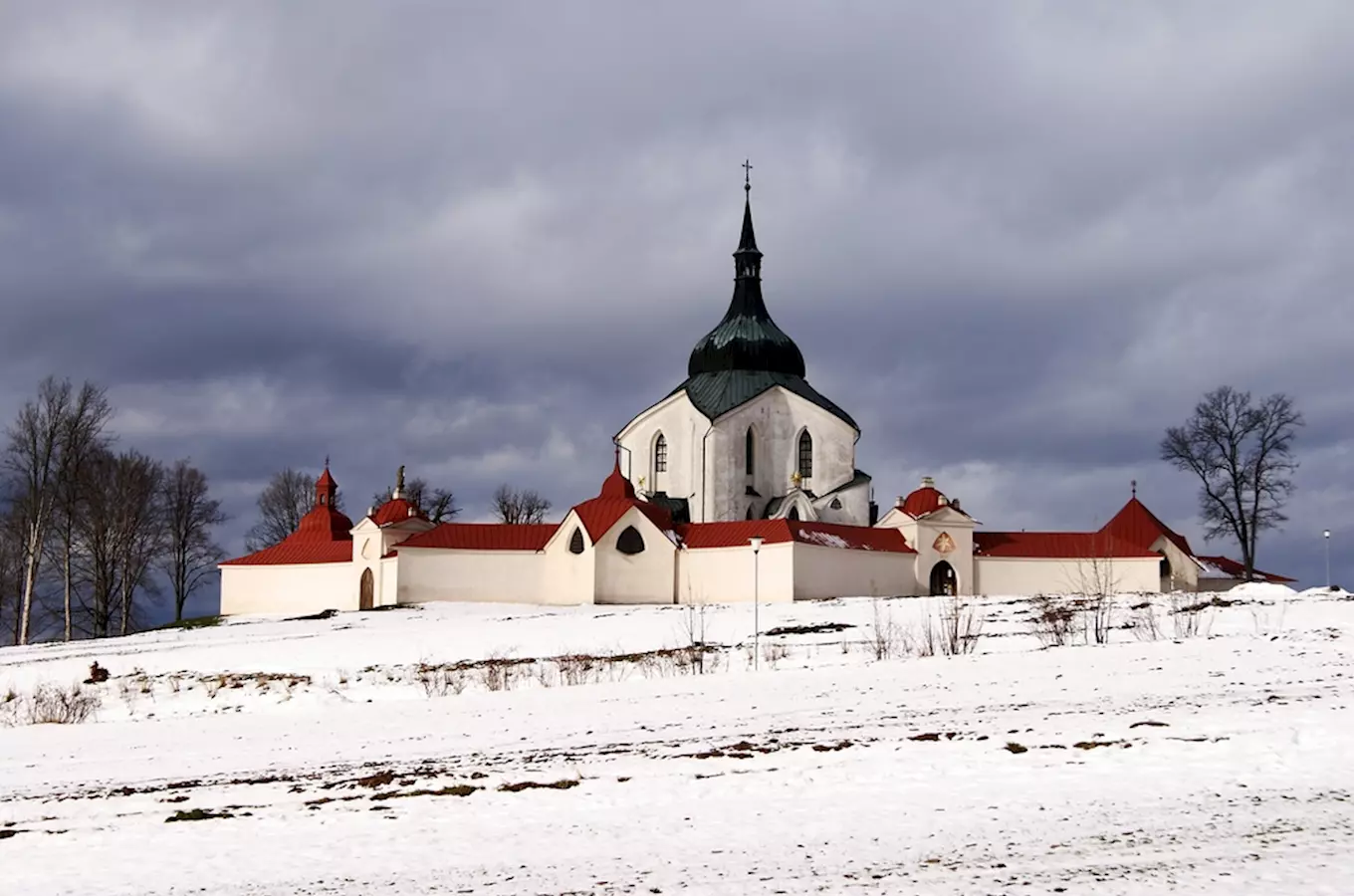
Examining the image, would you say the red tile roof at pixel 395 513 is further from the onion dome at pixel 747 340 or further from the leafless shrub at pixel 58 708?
the leafless shrub at pixel 58 708

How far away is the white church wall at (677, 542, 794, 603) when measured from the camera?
43.2 meters

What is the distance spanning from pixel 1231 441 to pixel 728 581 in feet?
67.3

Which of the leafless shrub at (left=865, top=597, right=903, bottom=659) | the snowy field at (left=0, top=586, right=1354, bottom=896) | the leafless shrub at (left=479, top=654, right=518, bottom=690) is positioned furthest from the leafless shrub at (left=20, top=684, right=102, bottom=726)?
the leafless shrub at (left=865, top=597, right=903, bottom=659)

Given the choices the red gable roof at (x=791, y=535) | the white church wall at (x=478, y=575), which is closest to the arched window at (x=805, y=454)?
the red gable roof at (x=791, y=535)

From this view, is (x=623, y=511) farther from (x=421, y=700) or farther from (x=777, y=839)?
(x=777, y=839)

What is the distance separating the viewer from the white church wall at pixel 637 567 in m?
46.0

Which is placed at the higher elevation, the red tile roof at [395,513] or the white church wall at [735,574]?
the red tile roof at [395,513]

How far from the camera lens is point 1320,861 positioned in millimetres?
8320

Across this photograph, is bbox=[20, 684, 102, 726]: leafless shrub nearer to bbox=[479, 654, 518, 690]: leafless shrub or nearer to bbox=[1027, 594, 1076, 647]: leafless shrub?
bbox=[479, 654, 518, 690]: leafless shrub

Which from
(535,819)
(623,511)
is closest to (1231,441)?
(623,511)

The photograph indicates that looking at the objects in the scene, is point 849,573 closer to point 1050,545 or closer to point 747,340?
point 1050,545

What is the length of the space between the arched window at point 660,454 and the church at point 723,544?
5 centimetres

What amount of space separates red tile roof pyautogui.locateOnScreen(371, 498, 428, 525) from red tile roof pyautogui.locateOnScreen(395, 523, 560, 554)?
86.9 inches

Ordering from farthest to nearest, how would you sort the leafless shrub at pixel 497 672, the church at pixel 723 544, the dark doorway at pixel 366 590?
the dark doorway at pixel 366 590 < the church at pixel 723 544 < the leafless shrub at pixel 497 672
